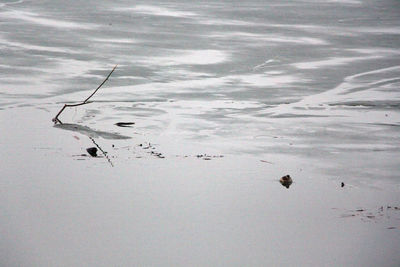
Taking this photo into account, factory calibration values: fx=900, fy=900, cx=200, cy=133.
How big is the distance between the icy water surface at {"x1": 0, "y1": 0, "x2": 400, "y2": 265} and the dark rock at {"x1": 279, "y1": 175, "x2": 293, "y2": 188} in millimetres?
87

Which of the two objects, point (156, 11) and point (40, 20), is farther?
point (156, 11)

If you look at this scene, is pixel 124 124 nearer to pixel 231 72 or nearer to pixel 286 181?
pixel 286 181

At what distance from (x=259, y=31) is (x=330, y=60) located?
97.1 inches

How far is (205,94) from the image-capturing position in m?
7.77

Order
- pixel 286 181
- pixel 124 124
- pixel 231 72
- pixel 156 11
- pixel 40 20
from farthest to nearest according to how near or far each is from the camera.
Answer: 1. pixel 156 11
2. pixel 40 20
3. pixel 231 72
4. pixel 124 124
5. pixel 286 181

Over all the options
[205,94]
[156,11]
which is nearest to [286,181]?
[205,94]

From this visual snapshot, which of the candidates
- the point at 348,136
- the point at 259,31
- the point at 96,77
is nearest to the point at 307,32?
the point at 259,31

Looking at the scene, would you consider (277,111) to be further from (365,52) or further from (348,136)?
(365,52)

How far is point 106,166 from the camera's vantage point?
535 cm

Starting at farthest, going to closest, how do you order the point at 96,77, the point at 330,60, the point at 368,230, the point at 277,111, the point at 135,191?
the point at 330,60 → the point at 96,77 → the point at 277,111 → the point at 135,191 → the point at 368,230

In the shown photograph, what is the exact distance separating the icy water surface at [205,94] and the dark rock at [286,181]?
87mm

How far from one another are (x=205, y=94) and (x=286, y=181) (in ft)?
9.17

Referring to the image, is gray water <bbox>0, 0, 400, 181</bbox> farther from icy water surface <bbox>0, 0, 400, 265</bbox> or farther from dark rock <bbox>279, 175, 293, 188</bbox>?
dark rock <bbox>279, 175, 293, 188</bbox>

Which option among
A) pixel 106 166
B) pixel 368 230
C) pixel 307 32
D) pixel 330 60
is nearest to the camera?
pixel 368 230
